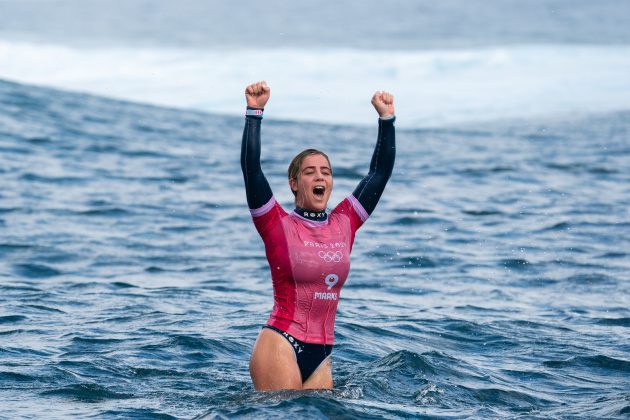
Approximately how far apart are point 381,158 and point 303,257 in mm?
886

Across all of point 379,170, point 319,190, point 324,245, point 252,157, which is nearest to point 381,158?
point 379,170

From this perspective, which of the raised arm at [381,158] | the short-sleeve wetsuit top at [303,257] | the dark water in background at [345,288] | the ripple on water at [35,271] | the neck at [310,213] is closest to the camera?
the short-sleeve wetsuit top at [303,257]

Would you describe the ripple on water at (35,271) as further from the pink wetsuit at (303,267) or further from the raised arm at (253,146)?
the raised arm at (253,146)

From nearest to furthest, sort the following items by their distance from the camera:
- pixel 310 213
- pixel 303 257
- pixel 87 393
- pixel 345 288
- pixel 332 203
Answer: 1. pixel 303 257
2. pixel 310 213
3. pixel 87 393
4. pixel 345 288
5. pixel 332 203

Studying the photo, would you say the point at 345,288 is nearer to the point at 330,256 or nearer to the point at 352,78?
the point at 330,256

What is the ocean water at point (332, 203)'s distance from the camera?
7762 mm

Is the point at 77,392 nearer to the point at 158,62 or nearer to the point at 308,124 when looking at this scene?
the point at 308,124

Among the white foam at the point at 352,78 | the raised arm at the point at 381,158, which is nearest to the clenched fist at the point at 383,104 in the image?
the raised arm at the point at 381,158

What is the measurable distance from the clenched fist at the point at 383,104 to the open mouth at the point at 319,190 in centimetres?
67

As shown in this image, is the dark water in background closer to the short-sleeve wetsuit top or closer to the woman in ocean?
the woman in ocean

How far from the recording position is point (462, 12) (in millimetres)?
52188

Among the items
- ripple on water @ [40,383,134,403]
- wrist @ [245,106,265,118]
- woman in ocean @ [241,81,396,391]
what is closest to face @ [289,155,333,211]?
woman in ocean @ [241,81,396,391]

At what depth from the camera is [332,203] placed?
1748 centimetres

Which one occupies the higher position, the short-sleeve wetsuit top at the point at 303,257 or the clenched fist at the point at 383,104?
the clenched fist at the point at 383,104
